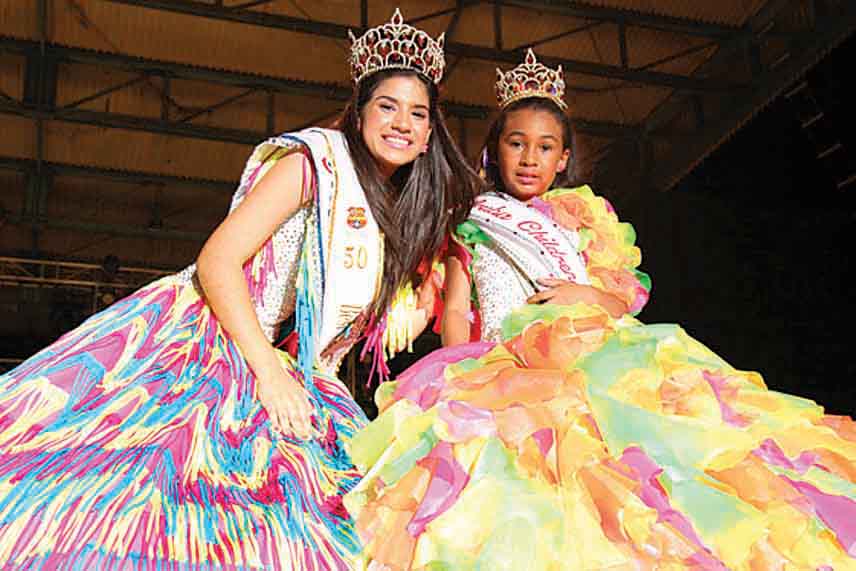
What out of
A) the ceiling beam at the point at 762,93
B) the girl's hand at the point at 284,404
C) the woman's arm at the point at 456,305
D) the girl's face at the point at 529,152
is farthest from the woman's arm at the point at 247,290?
the ceiling beam at the point at 762,93

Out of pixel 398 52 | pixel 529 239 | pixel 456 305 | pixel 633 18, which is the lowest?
pixel 456 305

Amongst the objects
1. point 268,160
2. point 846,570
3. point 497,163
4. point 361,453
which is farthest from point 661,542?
point 497,163

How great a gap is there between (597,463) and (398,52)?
2.79 ft

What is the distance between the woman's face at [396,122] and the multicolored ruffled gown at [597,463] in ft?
1.31

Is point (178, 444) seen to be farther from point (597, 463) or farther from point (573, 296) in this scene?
point (573, 296)

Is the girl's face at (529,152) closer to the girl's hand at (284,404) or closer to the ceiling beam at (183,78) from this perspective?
the girl's hand at (284,404)

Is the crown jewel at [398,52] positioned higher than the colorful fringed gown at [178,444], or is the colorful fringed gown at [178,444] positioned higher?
the crown jewel at [398,52]

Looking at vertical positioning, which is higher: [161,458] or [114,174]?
[114,174]

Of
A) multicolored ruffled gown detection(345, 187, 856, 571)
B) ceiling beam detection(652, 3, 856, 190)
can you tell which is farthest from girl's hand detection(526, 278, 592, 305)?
ceiling beam detection(652, 3, 856, 190)

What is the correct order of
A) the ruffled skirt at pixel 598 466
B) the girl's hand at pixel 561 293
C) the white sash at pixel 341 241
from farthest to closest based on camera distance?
the girl's hand at pixel 561 293, the white sash at pixel 341 241, the ruffled skirt at pixel 598 466

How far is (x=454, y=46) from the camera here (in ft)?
17.5

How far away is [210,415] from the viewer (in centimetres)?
129

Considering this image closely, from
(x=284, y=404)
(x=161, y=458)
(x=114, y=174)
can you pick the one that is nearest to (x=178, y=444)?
A: (x=161, y=458)

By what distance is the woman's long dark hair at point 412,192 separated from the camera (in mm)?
1601
